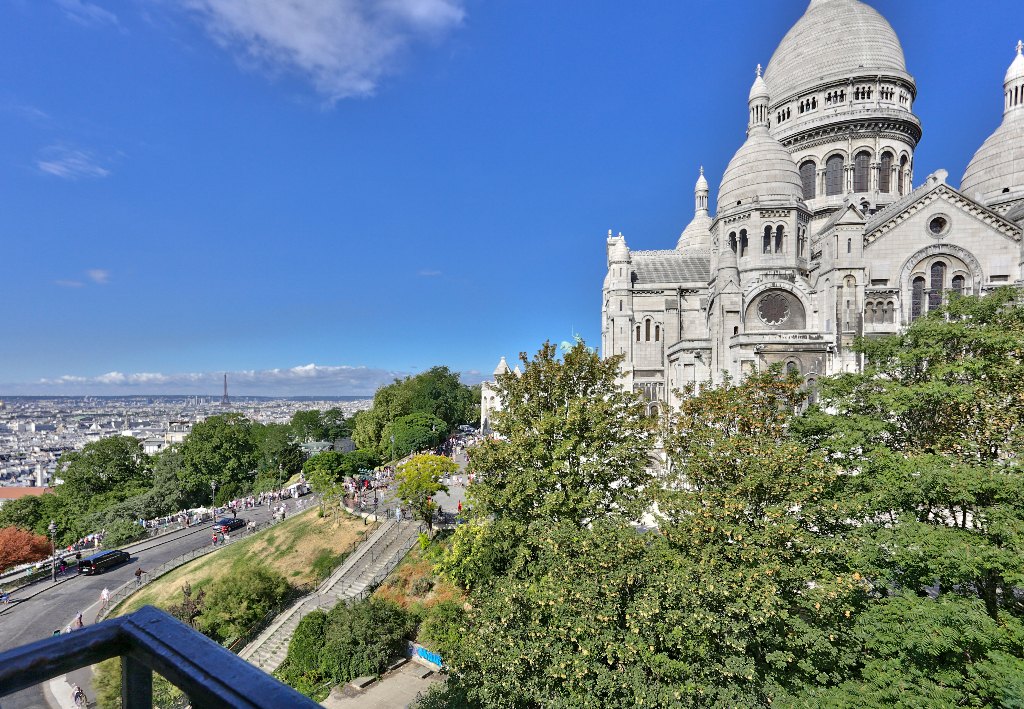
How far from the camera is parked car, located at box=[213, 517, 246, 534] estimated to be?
35719 millimetres

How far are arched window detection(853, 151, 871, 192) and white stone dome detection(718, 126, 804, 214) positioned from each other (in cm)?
652

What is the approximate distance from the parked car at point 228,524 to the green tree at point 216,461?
8512 millimetres

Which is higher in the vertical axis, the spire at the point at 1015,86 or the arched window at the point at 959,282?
the spire at the point at 1015,86

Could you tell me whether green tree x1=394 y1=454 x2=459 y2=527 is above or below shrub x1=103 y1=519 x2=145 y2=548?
above

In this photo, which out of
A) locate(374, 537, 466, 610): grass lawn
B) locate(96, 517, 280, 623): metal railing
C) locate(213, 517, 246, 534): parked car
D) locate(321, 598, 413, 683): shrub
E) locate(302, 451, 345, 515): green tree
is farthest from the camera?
locate(213, 517, 246, 534): parked car

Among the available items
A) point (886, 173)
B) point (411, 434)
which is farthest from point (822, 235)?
point (411, 434)

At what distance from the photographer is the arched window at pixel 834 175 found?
44.3 m

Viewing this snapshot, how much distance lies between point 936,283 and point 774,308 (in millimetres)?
9951

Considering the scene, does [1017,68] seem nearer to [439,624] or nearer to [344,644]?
[439,624]

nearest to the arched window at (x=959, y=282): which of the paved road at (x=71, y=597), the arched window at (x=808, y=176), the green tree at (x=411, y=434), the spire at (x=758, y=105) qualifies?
the arched window at (x=808, y=176)

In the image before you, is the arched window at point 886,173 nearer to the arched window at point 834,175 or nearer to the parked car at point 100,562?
the arched window at point 834,175

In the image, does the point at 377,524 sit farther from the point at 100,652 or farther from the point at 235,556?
the point at 100,652

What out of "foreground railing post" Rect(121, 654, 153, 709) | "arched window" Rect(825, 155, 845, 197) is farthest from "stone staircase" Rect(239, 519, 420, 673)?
"arched window" Rect(825, 155, 845, 197)

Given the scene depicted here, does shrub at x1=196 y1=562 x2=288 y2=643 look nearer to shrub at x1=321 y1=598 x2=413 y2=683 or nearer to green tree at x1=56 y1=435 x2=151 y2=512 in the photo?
shrub at x1=321 y1=598 x2=413 y2=683
